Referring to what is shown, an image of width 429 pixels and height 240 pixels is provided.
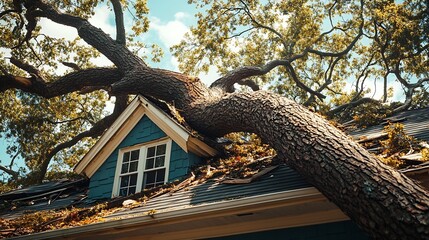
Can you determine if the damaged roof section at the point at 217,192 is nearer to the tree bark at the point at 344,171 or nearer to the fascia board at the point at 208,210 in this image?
the fascia board at the point at 208,210

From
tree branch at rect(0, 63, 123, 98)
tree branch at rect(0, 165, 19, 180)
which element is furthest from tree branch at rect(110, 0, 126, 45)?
tree branch at rect(0, 165, 19, 180)

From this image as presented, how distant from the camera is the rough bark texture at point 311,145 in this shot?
13.0ft

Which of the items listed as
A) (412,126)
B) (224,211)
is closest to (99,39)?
(224,211)

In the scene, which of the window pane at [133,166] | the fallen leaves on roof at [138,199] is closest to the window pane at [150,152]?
the window pane at [133,166]

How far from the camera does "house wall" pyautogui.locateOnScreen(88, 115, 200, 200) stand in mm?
8615

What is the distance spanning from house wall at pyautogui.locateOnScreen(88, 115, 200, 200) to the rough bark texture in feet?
3.25

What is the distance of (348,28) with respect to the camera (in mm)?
19172

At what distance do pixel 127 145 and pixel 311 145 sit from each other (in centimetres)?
526

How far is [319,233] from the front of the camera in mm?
5453

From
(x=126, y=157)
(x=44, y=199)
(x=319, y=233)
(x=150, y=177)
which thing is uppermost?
(x=126, y=157)

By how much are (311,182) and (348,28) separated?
15801 mm

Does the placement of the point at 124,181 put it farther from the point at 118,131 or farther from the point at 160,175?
the point at 118,131

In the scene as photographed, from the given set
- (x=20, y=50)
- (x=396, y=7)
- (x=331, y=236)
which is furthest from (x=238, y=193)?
(x=20, y=50)

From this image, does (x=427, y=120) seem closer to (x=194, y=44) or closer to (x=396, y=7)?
(x=396, y=7)
